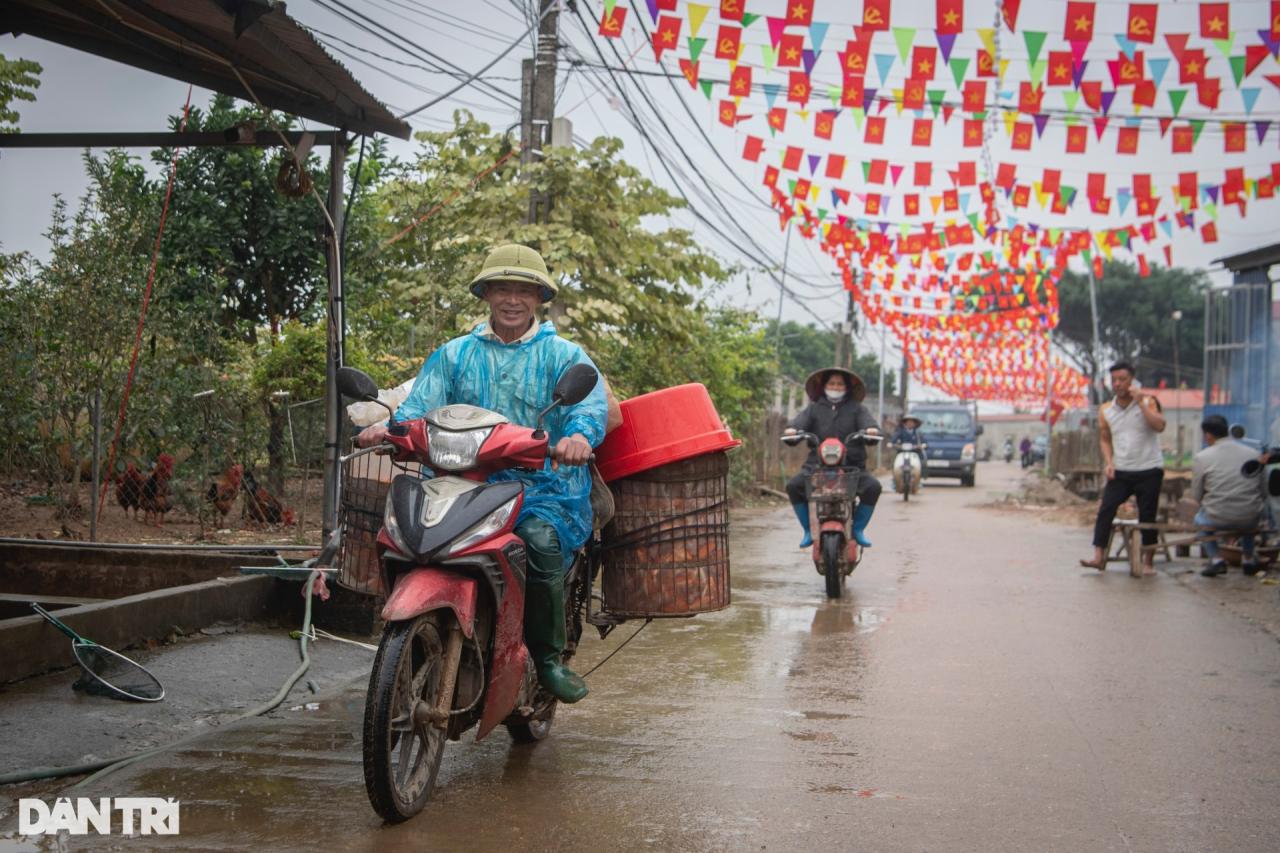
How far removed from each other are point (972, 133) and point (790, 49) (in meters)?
3.51

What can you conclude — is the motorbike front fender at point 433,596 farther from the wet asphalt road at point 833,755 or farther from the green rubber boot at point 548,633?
the wet asphalt road at point 833,755

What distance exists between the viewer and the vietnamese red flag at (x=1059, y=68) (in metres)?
11.9

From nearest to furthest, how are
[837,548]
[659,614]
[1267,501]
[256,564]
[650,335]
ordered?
[659,614] < [256,564] < [837,548] < [1267,501] < [650,335]

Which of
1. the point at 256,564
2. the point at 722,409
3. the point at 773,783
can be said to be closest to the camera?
the point at 773,783

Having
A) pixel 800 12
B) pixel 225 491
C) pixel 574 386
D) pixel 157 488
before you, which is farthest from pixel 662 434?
pixel 800 12

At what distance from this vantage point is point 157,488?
9.86 metres

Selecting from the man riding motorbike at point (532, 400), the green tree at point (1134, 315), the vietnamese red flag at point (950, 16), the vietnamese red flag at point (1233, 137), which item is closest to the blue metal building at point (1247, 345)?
the vietnamese red flag at point (1233, 137)

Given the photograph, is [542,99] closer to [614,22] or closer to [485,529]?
[614,22]

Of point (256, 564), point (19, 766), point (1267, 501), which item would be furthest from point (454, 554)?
point (1267, 501)

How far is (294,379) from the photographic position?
10562mm

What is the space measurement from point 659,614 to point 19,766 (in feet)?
7.64

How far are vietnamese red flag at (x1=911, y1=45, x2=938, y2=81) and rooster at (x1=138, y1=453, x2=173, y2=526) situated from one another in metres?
7.78

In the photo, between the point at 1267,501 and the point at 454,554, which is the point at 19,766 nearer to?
the point at 454,554

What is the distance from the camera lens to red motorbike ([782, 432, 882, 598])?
31.8 ft
